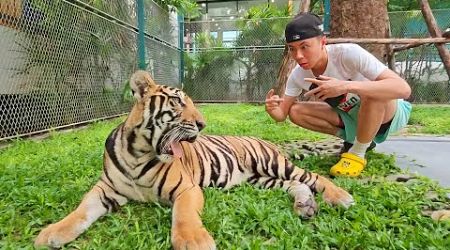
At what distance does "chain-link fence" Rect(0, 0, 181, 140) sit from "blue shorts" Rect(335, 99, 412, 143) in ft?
12.1

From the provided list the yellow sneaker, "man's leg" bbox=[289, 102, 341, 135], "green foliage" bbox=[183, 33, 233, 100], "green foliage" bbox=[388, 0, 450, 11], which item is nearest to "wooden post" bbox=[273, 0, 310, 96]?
"man's leg" bbox=[289, 102, 341, 135]

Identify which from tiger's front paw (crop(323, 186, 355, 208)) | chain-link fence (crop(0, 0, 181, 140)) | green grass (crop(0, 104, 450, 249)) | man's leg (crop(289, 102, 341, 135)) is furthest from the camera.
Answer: chain-link fence (crop(0, 0, 181, 140))

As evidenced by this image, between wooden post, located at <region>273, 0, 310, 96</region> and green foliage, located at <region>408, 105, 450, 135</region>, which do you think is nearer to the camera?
green foliage, located at <region>408, 105, 450, 135</region>

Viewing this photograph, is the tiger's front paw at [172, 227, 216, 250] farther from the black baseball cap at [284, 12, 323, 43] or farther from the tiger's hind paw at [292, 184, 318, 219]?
the black baseball cap at [284, 12, 323, 43]

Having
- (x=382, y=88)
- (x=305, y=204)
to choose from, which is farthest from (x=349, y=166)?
(x=305, y=204)

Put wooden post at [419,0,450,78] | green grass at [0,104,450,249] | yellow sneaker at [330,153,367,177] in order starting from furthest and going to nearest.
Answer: wooden post at [419,0,450,78] → yellow sneaker at [330,153,367,177] → green grass at [0,104,450,249]

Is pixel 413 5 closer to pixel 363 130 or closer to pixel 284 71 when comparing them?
pixel 284 71

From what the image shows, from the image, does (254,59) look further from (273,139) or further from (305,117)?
(305,117)

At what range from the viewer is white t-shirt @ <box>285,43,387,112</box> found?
2844 millimetres

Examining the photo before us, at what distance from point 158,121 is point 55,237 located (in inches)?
31.0

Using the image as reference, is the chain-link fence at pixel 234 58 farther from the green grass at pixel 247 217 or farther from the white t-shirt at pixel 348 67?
the green grass at pixel 247 217

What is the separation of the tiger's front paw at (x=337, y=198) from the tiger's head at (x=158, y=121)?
86cm

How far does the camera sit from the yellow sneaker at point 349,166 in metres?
3.00

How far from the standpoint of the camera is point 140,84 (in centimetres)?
225
